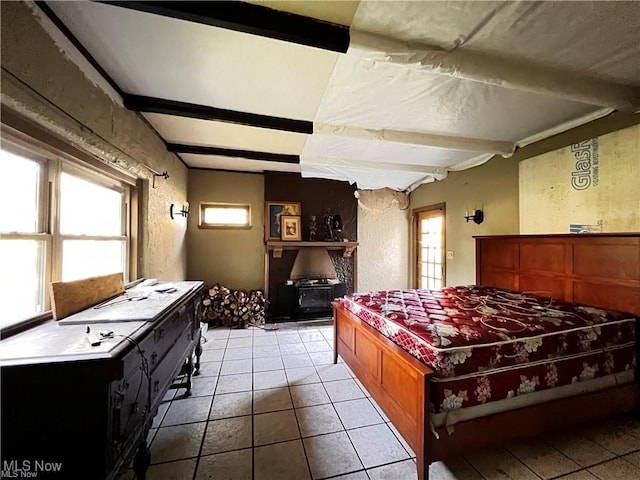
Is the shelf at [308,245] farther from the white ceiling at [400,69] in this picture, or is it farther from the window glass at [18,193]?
the window glass at [18,193]

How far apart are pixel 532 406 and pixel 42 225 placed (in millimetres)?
3278

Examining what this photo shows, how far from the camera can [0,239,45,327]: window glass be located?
129 cm

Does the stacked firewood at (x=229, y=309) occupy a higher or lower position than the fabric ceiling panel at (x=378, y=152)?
lower

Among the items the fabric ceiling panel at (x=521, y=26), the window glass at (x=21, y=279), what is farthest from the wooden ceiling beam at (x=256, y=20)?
the window glass at (x=21, y=279)

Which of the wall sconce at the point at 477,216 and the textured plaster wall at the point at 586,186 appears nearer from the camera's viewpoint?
the textured plaster wall at the point at 586,186

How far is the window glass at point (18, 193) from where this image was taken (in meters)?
1.30

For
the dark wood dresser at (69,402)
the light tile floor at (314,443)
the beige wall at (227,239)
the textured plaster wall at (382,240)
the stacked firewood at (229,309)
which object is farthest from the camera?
the textured plaster wall at (382,240)

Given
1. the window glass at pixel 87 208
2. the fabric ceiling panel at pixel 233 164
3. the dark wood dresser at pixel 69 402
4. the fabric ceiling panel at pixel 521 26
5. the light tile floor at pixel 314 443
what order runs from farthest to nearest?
the fabric ceiling panel at pixel 233 164, the window glass at pixel 87 208, the light tile floor at pixel 314 443, the fabric ceiling panel at pixel 521 26, the dark wood dresser at pixel 69 402

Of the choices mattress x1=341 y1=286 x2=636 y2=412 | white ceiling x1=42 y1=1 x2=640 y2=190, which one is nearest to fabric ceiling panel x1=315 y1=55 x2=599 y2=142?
white ceiling x1=42 y1=1 x2=640 y2=190

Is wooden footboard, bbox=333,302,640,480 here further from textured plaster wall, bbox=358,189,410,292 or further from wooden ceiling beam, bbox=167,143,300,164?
textured plaster wall, bbox=358,189,410,292

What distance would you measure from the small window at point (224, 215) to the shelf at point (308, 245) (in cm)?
63

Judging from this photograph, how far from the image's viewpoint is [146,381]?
52.1 inches

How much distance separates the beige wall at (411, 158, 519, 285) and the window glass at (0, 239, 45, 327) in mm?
4434

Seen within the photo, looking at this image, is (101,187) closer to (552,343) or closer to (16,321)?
(16,321)
